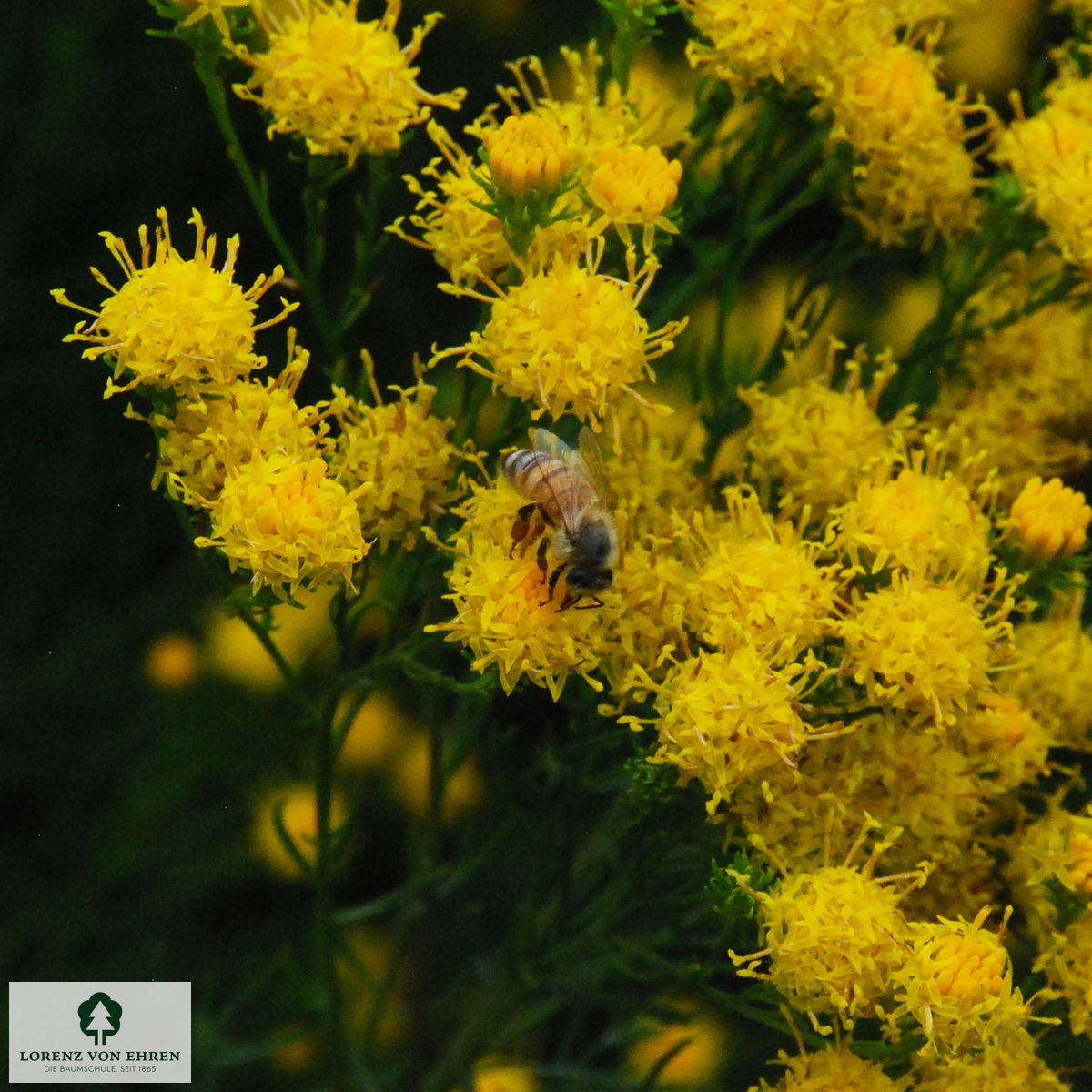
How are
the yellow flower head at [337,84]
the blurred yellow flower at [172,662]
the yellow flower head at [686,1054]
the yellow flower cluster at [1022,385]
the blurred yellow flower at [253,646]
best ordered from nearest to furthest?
1. the yellow flower head at [337,84]
2. the yellow flower cluster at [1022,385]
3. the yellow flower head at [686,1054]
4. the blurred yellow flower at [172,662]
5. the blurred yellow flower at [253,646]

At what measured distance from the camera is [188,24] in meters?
2.21

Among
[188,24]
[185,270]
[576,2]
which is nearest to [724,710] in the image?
[185,270]

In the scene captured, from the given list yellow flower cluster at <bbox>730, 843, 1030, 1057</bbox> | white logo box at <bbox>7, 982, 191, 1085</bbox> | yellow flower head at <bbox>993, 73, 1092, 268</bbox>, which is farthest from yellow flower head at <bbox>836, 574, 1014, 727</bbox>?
white logo box at <bbox>7, 982, 191, 1085</bbox>

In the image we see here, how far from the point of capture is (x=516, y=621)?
204 centimetres

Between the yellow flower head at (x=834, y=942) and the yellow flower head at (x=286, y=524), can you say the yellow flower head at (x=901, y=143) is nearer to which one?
the yellow flower head at (x=286, y=524)

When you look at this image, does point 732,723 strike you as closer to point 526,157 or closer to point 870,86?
point 526,157

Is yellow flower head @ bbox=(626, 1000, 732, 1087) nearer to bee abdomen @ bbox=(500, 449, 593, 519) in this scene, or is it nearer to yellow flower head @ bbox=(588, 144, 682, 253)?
bee abdomen @ bbox=(500, 449, 593, 519)

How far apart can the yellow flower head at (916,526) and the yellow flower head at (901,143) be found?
583 mm

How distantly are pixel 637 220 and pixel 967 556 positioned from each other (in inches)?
30.1

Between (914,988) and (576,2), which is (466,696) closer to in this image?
(914,988)

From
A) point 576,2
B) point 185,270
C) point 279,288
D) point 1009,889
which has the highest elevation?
point 576,2

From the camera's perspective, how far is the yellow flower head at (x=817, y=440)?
2420 mm

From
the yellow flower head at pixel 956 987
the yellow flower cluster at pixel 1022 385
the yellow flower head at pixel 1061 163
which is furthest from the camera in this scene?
the yellow flower cluster at pixel 1022 385

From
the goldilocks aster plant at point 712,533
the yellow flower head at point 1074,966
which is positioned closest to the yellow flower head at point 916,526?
the goldilocks aster plant at point 712,533
